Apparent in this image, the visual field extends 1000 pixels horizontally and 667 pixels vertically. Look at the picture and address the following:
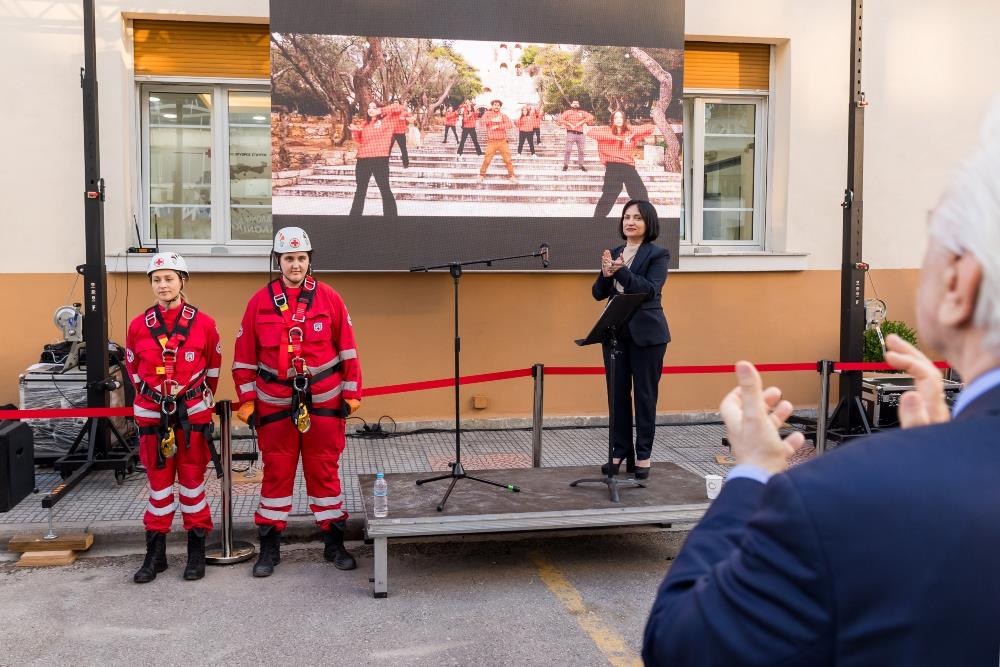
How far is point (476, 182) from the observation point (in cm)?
863

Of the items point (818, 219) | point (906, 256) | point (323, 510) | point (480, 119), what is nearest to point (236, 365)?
point (323, 510)

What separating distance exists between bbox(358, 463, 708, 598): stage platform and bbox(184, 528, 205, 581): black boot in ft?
3.47

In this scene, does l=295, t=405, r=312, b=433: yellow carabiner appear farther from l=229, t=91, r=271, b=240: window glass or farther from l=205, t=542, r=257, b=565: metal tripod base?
l=229, t=91, r=271, b=240: window glass

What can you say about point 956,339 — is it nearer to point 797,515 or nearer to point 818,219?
point 797,515

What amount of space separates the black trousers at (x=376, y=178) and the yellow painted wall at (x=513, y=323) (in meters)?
0.96

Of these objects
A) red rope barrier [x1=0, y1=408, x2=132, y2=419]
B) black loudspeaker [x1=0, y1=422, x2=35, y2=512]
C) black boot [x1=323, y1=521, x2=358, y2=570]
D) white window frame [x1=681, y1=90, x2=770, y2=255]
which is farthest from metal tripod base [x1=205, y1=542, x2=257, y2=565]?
white window frame [x1=681, y1=90, x2=770, y2=255]

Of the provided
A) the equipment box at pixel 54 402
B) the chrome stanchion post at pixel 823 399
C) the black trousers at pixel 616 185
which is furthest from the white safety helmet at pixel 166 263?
the chrome stanchion post at pixel 823 399

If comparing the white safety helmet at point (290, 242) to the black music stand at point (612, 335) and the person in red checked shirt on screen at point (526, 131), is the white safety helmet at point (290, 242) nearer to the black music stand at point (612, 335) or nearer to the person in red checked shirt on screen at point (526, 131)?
the black music stand at point (612, 335)

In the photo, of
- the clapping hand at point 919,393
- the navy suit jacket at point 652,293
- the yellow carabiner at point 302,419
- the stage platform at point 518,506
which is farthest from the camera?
the navy suit jacket at point 652,293

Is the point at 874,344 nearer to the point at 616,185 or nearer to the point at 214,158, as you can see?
the point at 616,185

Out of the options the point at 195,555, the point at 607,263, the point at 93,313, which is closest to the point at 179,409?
the point at 195,555

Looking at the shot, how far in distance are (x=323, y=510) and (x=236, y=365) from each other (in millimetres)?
1128

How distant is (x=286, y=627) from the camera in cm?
471

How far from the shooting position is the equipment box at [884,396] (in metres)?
8.44
